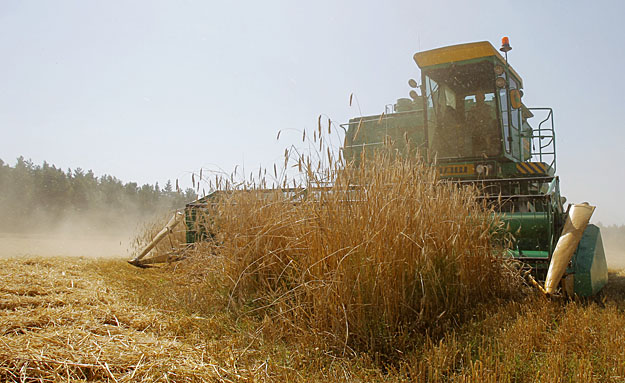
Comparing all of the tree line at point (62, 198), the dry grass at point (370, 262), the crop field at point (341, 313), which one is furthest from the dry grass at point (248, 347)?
the tree line at point (62, 198)

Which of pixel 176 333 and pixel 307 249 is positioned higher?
pixel 307 249

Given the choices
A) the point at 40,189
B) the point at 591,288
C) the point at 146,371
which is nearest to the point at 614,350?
the point at 591,288

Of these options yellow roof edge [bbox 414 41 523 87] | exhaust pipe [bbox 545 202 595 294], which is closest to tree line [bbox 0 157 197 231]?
yellow roof edge [bbox 414 41 523 87]

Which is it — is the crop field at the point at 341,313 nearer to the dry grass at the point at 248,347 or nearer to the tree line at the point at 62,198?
the dry grass at the point at 248,347

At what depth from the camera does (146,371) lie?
72.1 inches

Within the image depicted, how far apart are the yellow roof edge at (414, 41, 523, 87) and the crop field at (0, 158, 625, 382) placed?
3.03 m

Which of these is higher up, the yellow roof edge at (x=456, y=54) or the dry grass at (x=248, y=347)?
the yellow roof edge at (x=456, y=54)

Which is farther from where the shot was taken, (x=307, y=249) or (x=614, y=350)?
(x=307, y=249)

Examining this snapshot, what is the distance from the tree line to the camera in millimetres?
21672

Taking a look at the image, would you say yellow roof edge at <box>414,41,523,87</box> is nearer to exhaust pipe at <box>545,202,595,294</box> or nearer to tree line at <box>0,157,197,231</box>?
exhaust pipe at <box>545,202,595,294</box>

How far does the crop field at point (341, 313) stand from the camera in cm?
191

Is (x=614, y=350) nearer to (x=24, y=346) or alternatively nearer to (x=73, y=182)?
(x=24, y=346)

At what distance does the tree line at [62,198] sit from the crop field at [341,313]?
18.2m

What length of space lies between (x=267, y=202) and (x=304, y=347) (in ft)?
5.07
